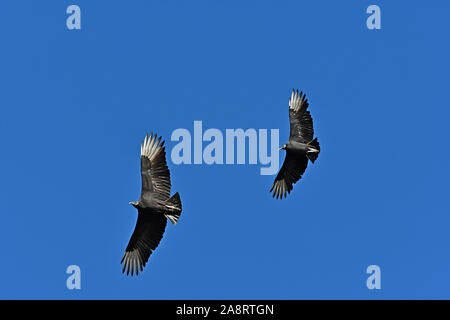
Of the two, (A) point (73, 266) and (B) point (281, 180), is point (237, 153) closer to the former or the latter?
(B) point (281, 180)

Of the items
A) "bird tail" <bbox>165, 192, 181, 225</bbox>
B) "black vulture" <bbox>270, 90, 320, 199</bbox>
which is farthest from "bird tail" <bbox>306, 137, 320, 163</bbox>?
"bird tail" <bbox>165, 192, 181, 225</bbox>

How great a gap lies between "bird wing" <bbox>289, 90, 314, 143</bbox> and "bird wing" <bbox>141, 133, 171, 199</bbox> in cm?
595

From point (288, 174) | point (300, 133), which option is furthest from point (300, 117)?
point (288, 174)

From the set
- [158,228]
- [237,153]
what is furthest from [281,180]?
[158,228]

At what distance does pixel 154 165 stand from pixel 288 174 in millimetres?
7526

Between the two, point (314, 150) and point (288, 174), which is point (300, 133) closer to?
point (314, 150)

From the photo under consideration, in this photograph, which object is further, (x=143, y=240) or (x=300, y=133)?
(x=300, y=133)

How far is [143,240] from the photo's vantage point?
128 feet

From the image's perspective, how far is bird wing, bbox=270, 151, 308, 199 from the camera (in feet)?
139

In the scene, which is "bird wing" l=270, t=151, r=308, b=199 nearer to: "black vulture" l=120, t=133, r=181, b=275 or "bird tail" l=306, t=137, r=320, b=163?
"bird tail" l=306, t=137, r=320, b=163

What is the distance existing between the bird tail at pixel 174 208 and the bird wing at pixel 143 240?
62 cm
